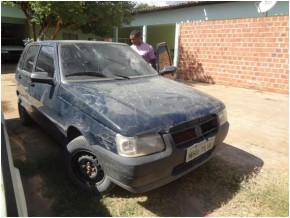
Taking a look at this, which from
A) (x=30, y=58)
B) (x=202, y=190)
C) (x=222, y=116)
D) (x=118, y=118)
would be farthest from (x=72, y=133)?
(x=30, y=58)

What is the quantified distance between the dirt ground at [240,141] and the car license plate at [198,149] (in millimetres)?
526

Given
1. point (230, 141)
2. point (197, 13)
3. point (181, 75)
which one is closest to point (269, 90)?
Result: point (181, 75)

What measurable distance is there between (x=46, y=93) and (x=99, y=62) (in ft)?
2.55

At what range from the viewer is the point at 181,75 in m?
11.6

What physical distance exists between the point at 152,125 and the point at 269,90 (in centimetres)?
780

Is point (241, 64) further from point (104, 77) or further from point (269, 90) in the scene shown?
point (104, 77)

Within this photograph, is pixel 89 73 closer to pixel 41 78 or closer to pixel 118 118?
pixel 41 78

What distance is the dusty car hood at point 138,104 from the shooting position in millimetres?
2309

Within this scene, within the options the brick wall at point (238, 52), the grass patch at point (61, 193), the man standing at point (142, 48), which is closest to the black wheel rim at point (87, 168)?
the grass patch at point (61, 193)

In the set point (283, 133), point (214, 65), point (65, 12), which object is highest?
point (65, 12)

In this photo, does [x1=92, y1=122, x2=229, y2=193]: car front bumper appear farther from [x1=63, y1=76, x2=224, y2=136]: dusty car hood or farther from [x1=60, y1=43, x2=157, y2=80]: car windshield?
[x1=60, y1=43, x2=157, y2=80]: car windshield

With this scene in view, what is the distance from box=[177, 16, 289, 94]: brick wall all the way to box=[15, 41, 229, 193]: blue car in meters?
6.37

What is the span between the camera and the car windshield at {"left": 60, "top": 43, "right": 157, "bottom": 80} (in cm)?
321

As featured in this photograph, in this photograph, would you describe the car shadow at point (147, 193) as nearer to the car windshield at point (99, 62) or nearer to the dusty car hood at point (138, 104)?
the dusty car hood at point (138, 104)
